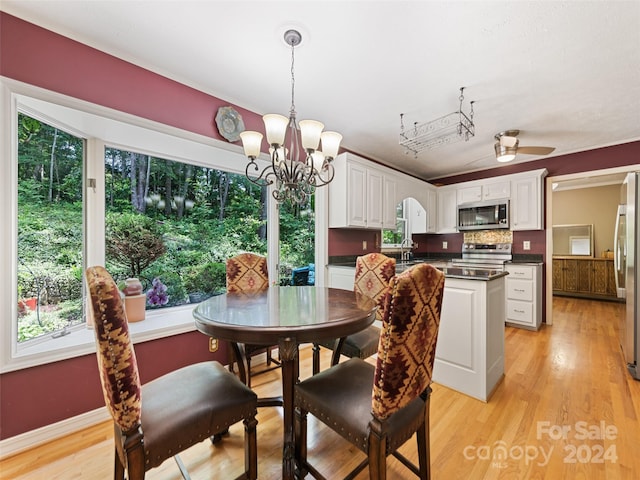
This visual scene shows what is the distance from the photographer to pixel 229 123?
248cm

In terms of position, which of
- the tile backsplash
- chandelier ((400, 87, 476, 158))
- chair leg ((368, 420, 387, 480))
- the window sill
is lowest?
chair leg ((368, 420, 387, 480))

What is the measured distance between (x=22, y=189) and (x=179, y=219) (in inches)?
42.4

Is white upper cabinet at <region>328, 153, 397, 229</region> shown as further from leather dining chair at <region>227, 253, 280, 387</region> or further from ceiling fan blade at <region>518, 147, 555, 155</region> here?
ceiling fan blade at <region>518, 147, 555, 155</region>

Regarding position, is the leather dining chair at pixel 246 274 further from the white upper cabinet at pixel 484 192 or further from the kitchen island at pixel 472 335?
the white upper cabinet at pixel 484 192

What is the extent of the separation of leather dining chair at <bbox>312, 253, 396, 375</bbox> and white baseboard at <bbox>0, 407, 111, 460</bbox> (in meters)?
1.51

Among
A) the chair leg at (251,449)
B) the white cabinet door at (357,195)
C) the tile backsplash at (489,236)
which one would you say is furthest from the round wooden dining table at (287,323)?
the tile backsplash at (489,236)

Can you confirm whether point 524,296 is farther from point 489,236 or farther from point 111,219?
point 111,219

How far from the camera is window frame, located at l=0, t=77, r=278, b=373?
1.53 metres

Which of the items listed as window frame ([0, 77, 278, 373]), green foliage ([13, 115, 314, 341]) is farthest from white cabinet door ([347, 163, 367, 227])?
window frame ([0, 77, 278, 373])

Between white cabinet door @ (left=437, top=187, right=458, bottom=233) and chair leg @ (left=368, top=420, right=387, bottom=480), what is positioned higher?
white cabinet door @ (left=437, top=187, right=458, bottom=233)

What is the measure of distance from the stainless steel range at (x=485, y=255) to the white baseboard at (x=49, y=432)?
170 inches

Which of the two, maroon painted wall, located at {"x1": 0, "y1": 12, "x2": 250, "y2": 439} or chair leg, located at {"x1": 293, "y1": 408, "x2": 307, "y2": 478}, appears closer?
chair leg, located at {"x1": 293, "y1": 408, "x2": 307, "y2": 478}

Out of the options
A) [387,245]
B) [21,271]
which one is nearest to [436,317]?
[21,271]

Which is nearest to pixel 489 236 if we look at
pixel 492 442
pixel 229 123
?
pixel 492 442
